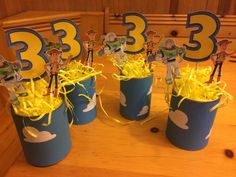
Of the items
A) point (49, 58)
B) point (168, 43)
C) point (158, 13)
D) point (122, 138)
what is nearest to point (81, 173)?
point (122, 138)

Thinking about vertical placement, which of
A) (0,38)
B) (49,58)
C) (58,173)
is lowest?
(58,173)

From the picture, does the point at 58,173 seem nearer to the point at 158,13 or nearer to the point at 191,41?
the point at 191,41

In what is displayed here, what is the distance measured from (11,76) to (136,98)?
361 mm

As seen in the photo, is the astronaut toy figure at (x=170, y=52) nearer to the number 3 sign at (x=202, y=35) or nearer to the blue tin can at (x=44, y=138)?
the number 3 sign at (x=202, y=35)

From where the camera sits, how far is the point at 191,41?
2.10ft

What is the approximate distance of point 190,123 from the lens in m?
0.61

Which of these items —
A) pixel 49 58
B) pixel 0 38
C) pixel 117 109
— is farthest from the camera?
pixel 0 38

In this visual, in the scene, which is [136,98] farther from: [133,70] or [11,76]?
[11,76]

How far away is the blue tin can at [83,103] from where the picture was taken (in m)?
0.69

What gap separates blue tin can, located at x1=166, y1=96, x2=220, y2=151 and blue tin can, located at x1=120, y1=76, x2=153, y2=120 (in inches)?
4.1

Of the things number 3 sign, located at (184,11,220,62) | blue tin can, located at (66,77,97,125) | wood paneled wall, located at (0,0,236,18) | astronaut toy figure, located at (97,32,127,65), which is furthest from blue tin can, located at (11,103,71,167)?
wood paneled wall, located at (0,0,236,18)

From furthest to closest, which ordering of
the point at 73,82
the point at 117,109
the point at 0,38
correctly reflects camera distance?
1. the point at 0,38
2. the point at 117,109
3. the point at 73,82

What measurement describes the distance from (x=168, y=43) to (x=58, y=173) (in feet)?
1.38

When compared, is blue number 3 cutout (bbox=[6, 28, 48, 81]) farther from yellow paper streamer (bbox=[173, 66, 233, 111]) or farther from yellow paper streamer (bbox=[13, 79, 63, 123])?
yellow paper streamer (bbox=[173, 66, 233, 111])
